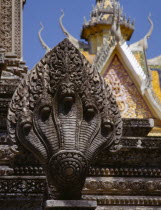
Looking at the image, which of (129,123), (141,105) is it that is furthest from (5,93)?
(141,105)

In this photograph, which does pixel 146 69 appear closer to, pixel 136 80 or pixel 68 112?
pixel 136 80

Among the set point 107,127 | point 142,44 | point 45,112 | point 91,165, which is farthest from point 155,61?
point 45,112

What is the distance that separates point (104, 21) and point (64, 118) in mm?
17264

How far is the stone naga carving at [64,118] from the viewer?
412 centimetres

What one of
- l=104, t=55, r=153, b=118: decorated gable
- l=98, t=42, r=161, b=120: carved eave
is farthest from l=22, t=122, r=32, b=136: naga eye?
l=98, t=42, r=161, b=120: carved eave

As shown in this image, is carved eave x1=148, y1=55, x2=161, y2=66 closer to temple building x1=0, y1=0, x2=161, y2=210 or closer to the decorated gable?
the decorated gable

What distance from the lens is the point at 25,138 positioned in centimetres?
416

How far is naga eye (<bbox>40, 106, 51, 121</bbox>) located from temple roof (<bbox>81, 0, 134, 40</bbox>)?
16.8 metres

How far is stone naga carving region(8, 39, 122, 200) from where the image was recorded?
412 cm

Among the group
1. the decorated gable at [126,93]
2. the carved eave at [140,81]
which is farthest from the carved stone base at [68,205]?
the carved eave at [140,81]

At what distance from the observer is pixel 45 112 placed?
4.18 meters

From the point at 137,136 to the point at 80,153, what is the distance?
2.45 meters

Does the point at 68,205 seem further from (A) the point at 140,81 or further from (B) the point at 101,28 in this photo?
(B) the point at 101,28

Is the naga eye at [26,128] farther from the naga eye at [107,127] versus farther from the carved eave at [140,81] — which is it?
the carved eave at [140,81]
